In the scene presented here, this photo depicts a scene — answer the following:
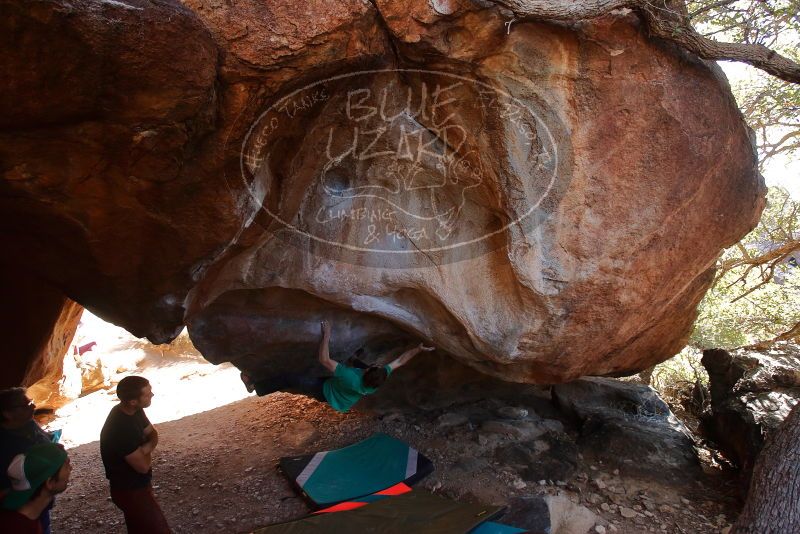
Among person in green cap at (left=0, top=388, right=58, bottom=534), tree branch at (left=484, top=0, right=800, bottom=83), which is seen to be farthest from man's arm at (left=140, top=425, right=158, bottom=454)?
tree branch at (left=484, top=0, right=800, bottom=83)

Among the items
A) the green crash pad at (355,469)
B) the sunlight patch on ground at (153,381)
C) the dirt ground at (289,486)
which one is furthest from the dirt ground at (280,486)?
the sunlight patch on ground at (153,381)

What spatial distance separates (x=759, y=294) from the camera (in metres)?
7.18

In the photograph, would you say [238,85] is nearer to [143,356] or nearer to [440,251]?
[440,251]

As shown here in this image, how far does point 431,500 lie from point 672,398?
15.7 ft

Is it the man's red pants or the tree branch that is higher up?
the tree branch

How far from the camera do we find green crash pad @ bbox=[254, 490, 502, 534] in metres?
3.12

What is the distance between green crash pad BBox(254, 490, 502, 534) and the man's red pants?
2.03ft

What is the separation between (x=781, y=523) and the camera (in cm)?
302

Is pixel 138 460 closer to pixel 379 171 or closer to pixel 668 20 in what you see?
pixel 379 171

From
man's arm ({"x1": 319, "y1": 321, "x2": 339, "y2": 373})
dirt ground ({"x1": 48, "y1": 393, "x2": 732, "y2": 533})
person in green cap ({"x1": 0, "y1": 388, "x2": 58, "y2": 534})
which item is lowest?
dirt ground ({"x1": 48, "y1": 393, "x2": 732, "y2": 533})

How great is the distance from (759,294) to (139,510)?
8143mm

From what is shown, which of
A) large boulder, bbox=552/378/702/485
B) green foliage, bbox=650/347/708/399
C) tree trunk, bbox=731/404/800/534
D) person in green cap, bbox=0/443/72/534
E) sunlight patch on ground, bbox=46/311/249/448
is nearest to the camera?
person in green cap, bbox=0/443/72/534

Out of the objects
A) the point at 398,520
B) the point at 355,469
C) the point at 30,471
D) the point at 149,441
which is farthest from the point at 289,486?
the point at 30,471

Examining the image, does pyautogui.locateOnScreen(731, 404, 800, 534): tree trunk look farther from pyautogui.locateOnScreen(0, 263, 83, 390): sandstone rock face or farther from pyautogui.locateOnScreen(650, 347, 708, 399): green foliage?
pyautogui.locateOnScreen(0, 263, 83, 390): sandstone rock face
